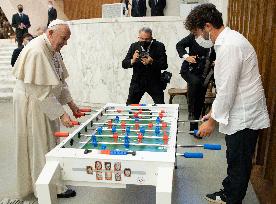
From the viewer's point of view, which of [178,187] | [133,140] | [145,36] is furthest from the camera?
[145,36]

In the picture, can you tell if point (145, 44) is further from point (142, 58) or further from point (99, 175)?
point (99, 175)

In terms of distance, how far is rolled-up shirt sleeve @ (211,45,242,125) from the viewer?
2.09 metres

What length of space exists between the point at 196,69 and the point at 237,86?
226 centimetres

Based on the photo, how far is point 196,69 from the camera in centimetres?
445

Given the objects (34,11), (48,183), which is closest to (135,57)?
(48,183)

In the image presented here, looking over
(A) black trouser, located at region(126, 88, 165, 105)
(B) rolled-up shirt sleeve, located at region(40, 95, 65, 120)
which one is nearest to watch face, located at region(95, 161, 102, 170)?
(B) rolled-up shirt sleeve, located at region(40, 95, 65, 120)

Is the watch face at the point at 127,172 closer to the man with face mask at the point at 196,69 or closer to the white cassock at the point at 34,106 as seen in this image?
the white cassock at the point at 34,106

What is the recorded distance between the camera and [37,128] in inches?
110

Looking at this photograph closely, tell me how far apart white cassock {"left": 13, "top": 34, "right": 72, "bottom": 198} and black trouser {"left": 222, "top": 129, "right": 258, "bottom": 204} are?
1455 mm

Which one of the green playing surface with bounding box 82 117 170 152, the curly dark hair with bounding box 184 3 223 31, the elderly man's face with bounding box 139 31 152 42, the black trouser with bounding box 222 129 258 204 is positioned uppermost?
the curly dark hair with bounding box 184 3 223 31

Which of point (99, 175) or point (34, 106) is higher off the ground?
point (34, 106)

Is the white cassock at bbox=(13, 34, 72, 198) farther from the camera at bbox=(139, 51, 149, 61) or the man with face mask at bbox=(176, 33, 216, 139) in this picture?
the man with face mask at bbox=(176, 33, 216, 139)

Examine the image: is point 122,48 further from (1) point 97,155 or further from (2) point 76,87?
(1) point 97,155

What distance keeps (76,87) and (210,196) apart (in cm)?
482
